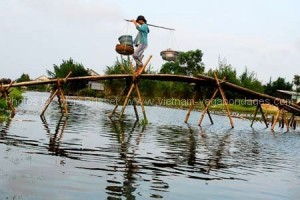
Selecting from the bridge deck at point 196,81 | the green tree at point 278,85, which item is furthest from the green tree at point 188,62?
the bridge deck at point 196,81

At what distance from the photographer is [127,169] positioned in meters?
6.81

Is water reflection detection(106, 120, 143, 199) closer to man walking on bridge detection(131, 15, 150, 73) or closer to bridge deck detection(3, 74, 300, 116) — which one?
man walking on bridge detection(131, 15, 150, 73)

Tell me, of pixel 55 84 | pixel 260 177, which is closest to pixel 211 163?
pixel 260 177

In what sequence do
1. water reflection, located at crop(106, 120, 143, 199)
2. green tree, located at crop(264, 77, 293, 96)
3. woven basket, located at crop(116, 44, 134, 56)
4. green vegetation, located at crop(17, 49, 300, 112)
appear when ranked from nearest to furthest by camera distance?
water reflection, located at crop(106, 120, 143, 199)
woven basket, located at crop(116, 44, 134, 56)
green vegetation, located at crop(17, 49, 300, 112)
green tree, located at crop(264, 77, 293, 96)

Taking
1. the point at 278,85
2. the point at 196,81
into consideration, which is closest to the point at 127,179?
the point at 196,81

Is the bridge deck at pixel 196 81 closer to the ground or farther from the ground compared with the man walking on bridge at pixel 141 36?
closer to the ground

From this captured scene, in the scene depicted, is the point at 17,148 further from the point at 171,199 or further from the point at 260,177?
the point at 260,177

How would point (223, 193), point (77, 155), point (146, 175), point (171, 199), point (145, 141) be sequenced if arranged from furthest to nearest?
1. point (145, 141)
2. point (77, 155)
3. point (146, 175)
4. point (223, 193)
5. point (171, 199)

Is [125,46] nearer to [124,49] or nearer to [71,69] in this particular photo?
[124,49]

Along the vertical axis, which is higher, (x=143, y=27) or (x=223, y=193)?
(x=143, y=27)

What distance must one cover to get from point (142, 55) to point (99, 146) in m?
8.86

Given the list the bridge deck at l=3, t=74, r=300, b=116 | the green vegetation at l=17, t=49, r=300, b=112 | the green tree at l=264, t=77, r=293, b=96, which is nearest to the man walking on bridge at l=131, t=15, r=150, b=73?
the bridge deck at l=3, t=74, r=300, b=116

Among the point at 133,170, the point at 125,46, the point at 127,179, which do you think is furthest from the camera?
the point at 125,46

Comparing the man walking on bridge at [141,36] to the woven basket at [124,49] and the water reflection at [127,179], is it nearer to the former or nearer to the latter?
the woven basket at [124,49]
